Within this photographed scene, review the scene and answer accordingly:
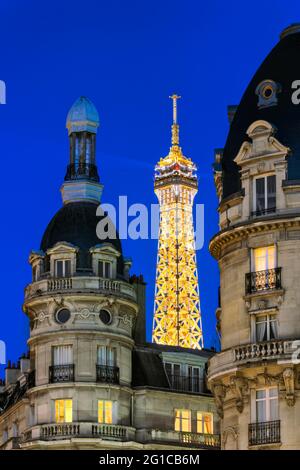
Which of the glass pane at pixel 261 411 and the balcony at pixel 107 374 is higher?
the balcony at pixel 107 374

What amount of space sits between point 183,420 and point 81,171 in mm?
17051

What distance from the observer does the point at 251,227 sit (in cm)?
8850

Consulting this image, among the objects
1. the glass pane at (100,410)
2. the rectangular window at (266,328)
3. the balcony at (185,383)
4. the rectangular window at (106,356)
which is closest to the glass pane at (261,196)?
the rectangular window at (266,328)

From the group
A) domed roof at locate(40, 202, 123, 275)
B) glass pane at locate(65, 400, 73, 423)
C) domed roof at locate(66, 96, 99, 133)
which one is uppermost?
domed roof at locate(66, 96, 99, 133)

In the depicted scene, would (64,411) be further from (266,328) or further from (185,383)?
(266,328)

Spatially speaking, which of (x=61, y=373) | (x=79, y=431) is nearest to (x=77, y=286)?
(x=61, y=373)

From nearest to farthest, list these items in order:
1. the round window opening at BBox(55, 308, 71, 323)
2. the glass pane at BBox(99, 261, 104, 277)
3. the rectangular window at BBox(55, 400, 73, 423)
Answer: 1. the rectangular window at BBox(55, 400, 73, 423)
2. the round window opening at BBox(55, 308, 71, 323)
3. the glass pane at BBox(99, 261, 104, 277)

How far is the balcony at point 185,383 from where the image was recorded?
11262 centimetres

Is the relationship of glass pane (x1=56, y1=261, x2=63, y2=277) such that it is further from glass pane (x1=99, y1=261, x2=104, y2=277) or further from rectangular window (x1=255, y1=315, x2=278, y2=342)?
rectangular window (x1=255, y1=315, x2=278, y2=342)

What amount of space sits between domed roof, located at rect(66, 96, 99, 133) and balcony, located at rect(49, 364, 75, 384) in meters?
16.8

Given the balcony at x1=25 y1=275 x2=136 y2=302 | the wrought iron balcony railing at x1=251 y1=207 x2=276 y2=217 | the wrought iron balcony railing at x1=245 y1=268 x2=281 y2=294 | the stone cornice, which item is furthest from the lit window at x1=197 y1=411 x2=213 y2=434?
the wrought iron balcony railing at x1=251 y1=207 x2=276 y2=217

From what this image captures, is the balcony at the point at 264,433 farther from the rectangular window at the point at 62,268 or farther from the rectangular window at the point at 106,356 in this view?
the rectangular window at the point at 62,268

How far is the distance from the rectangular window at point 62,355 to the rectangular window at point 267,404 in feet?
74.4

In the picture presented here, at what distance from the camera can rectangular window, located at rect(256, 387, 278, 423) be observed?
86188 mm
